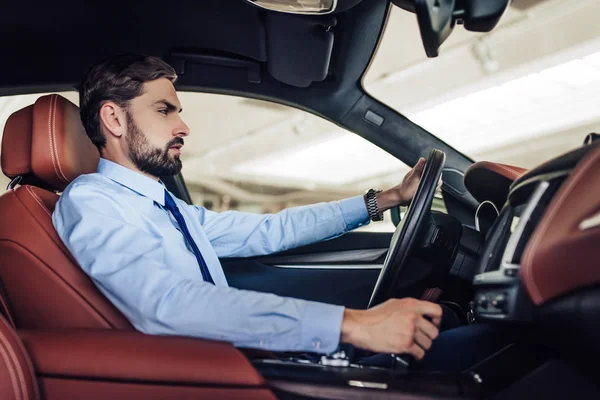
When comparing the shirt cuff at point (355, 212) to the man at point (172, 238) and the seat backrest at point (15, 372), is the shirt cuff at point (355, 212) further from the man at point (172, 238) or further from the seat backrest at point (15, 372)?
the seat backrest at point (15, 372)

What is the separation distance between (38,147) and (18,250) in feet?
0.89

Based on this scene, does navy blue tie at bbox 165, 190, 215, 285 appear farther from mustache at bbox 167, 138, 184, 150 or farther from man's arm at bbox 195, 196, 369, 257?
man's arm at bbox 195, 196, 369, 257

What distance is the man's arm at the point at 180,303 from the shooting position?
1.03 meters

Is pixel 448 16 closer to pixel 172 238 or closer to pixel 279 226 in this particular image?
pixel 172 238

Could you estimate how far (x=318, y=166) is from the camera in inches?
390

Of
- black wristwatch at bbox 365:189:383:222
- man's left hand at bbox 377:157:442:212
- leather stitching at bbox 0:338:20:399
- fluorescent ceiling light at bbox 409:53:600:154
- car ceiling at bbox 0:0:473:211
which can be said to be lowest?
leather stitching at bbox 0:338:20:399

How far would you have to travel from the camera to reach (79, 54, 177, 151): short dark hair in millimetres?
1505

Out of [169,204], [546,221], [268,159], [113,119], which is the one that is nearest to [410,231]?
[546,221]

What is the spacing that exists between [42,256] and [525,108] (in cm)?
567

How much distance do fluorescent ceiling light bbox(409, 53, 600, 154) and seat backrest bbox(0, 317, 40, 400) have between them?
162 inches

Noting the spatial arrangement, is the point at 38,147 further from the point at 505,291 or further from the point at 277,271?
the point at 505,291

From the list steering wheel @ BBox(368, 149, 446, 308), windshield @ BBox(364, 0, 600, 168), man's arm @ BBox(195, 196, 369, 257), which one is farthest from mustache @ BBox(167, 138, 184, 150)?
windshield @ BBox(364, 0, 600, 168)

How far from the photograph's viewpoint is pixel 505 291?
91 cm

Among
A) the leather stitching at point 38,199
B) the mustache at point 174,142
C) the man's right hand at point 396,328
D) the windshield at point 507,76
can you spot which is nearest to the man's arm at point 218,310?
the man's right hand at point 396,328
